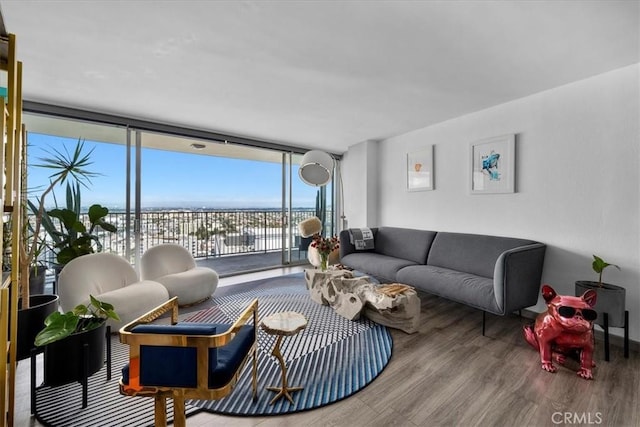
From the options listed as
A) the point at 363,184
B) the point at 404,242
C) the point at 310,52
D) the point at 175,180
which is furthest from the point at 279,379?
the point at 175,180

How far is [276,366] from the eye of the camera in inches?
78.4

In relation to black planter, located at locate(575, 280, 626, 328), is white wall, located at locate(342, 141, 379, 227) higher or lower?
higher

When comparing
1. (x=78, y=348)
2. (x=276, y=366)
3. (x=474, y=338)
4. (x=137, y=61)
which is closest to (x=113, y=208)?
(x=137, y=61)

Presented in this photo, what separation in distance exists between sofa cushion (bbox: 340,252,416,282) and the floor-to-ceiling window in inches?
57.3

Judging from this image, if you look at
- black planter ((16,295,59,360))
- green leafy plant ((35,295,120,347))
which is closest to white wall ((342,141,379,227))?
green leafy plant ((35,295,120,347))

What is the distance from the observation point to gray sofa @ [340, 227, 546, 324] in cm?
242

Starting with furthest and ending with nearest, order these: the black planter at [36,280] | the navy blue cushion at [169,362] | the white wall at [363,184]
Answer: the white wall at [363,184] < the black planter at [36,280] < the navy blue cushion at [169,362]

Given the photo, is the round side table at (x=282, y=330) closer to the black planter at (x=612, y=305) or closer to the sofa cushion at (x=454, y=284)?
the sofa cushion at (x=454, y=284)

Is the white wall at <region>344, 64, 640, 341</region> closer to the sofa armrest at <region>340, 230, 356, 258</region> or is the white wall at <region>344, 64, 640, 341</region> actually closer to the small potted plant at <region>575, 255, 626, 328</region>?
the small potted plant at <region>575, 255, 626, 328</region>

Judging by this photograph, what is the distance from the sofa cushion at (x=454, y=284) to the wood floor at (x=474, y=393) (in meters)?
0.34

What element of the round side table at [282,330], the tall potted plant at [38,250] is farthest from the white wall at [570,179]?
the tall potted plant at [38,250]

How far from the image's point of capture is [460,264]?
129 inches

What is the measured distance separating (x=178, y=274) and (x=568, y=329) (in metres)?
3.67

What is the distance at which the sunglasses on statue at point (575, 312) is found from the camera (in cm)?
185
